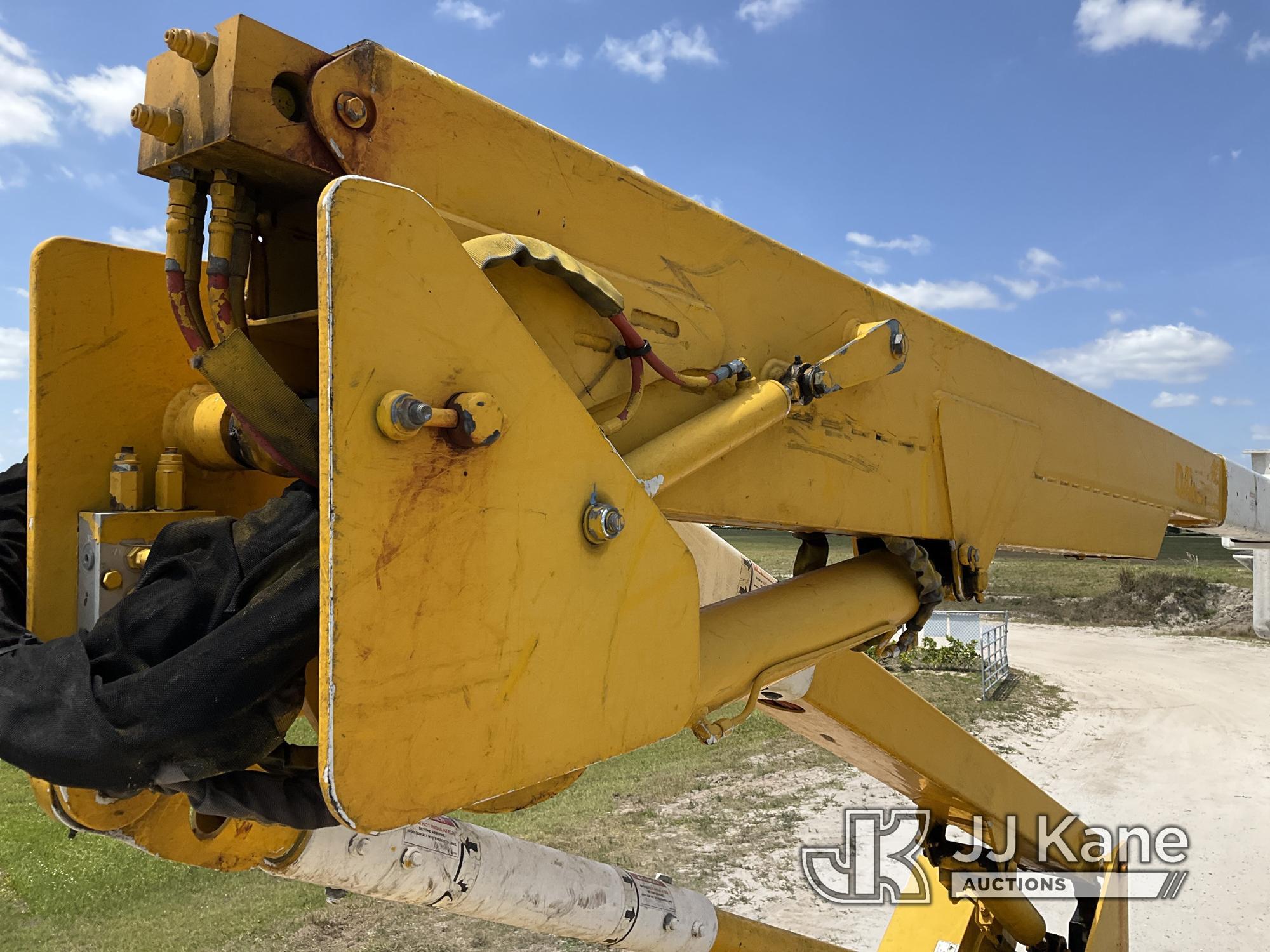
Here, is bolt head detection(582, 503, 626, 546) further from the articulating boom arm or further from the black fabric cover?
the black fabric cover

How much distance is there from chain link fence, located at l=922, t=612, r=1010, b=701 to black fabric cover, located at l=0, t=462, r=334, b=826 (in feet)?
41.7

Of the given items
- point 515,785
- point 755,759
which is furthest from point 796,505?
point 755,759

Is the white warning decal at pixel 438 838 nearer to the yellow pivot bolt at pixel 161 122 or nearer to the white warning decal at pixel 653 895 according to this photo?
the white warning decal at pixel 653 895

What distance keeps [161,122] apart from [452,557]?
81 centimetres

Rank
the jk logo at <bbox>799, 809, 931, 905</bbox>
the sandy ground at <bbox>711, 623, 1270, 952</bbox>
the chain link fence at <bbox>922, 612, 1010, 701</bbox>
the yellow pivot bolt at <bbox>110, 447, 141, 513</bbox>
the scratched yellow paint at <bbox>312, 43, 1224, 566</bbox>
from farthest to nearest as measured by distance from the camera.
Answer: the chain link fence at <bbox>922, 612, 1010, 701</bbox> → the jk logo at <bbox>799, 809, 931, 905</bbox> → the sandy ground at <bbox>711, 623, 1270, 952</bbox> → the yellow pivot bolt at <bbox>110, 447, 141, 513</bbox> → the scratched yellow paint at <bbox>312, 43, 1224, 566</bbox>

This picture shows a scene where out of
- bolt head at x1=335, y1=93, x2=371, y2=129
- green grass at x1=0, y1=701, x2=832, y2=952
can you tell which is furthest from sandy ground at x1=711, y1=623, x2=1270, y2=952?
bolt head at x1=335, y1=93, x2=371, y2=129

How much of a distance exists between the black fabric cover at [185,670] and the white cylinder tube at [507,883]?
103cm

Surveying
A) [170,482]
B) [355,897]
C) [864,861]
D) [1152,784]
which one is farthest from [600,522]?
[1152,784]

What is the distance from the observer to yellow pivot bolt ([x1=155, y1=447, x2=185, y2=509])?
2.01 m

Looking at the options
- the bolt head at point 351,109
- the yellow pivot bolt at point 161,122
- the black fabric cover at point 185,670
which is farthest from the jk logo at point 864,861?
the yellow pivot bolt at point 161,122

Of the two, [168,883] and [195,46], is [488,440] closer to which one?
[195,46]

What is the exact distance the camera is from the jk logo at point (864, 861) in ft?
23.9

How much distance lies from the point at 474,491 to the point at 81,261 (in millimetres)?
1268

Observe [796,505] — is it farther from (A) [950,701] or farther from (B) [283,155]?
(A) [950,701]
